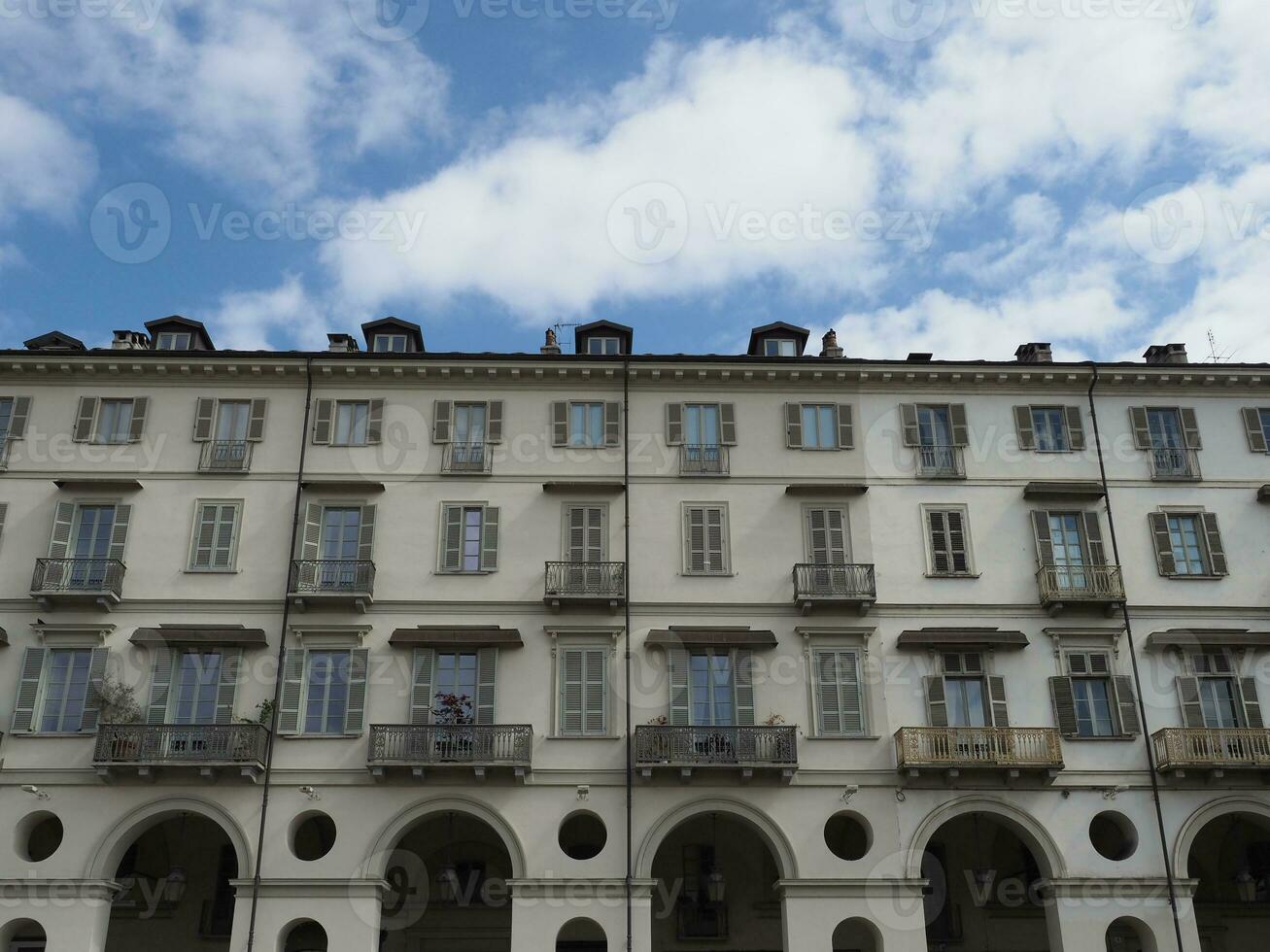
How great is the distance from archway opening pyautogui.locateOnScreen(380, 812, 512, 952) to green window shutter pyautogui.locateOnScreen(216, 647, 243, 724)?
597 cm

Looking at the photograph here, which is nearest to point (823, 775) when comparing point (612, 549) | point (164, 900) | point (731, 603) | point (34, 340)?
point (731, 603)

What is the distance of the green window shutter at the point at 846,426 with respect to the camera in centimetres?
3500

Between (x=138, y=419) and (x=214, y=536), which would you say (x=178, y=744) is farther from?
(x=138, y=419)

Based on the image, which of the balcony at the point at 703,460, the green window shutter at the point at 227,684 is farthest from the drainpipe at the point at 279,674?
the balcony at the point at 703,460

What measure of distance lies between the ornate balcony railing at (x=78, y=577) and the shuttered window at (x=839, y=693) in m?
18.9

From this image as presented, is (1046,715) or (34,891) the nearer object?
(34,891)

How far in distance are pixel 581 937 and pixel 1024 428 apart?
62.7 feet

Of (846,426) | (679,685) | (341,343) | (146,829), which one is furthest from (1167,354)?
(146,829)

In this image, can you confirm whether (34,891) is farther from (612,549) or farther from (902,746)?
(902,746)

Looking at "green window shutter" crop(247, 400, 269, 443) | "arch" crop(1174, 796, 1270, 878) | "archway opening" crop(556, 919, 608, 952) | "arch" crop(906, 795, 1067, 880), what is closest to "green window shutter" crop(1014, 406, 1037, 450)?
"arch" crop(906, 795, 1067, 880)

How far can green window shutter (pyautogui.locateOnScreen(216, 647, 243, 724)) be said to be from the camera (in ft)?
103

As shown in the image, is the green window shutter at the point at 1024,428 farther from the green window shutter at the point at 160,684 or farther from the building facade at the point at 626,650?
the green window shutter at the point at 160,684

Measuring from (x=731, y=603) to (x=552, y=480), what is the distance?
20.0 ft

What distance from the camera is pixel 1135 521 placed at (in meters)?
34.3
